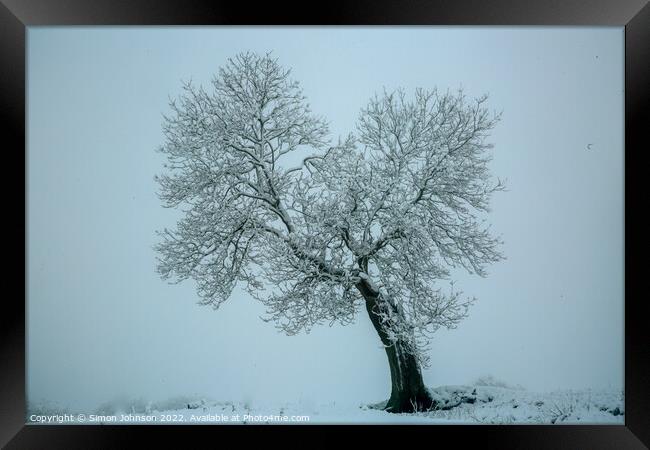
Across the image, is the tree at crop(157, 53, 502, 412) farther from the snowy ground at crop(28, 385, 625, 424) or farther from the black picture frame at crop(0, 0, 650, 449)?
the black picture frame at crop(0, 0, 650, 449)

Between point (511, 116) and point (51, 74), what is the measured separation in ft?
16.2

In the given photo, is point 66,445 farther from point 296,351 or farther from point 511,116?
point 511,116

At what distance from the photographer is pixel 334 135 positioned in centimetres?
578

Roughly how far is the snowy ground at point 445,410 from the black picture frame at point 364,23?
8 cm

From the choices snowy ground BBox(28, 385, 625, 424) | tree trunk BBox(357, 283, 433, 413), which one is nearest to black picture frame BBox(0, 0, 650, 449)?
snowy ground BBox(28, 385, 625, 424)

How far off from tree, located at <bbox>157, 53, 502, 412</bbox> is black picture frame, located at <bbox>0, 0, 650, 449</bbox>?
62 centimetres

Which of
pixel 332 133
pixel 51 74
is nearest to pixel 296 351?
pixel 332 133

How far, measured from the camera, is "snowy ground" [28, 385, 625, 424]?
18.8ft

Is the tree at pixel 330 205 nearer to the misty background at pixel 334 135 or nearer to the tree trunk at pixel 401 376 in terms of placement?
the tree trunk at pixel 401 376

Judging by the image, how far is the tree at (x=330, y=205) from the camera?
214 inches

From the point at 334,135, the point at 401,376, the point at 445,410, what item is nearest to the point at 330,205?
the point at 334,135

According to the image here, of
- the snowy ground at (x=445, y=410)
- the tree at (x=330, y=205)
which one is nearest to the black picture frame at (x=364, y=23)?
the snowy ground at (x=445, y=410)

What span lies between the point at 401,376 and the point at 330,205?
6.19 ft

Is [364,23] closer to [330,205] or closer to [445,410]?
[330,205]
